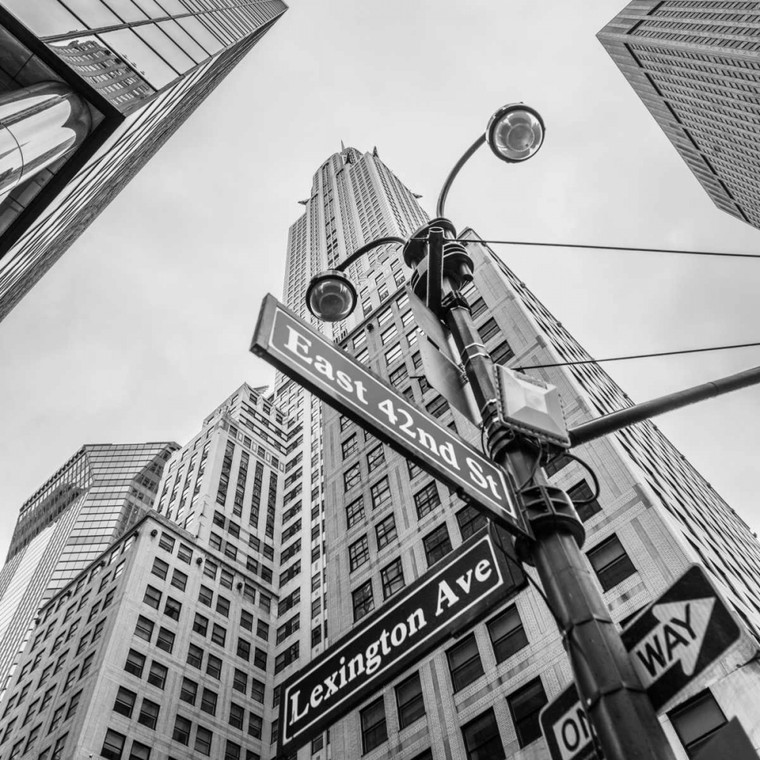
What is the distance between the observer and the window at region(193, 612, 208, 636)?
58.3m

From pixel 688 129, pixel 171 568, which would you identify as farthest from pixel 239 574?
pixel 688 129

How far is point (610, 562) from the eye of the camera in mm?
25625

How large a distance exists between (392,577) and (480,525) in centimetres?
589

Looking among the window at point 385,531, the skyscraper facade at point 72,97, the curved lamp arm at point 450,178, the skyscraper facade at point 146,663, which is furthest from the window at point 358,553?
the curved lamp arm at point 450,178

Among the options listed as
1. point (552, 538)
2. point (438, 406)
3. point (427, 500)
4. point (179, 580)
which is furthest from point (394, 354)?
point (552, 538)

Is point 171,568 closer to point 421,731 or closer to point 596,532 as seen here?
point 421,731

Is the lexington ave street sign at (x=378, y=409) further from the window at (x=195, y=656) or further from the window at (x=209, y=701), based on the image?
the window at (x=195, y=656)

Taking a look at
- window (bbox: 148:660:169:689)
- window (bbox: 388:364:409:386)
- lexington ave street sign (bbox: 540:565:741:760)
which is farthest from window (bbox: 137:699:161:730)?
lexington ave street sign (bbox: 540:565:741:760)

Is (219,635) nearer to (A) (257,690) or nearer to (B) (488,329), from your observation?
(A) (257,690)

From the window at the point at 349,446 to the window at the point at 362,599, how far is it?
39.0 feet

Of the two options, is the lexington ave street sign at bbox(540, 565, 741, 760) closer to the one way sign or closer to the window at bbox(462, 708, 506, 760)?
the one way sign

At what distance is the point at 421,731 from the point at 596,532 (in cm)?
1073

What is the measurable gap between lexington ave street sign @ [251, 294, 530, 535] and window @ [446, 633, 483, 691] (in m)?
24.4

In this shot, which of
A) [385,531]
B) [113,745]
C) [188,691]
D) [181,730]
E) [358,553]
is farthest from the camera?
[188,691]
